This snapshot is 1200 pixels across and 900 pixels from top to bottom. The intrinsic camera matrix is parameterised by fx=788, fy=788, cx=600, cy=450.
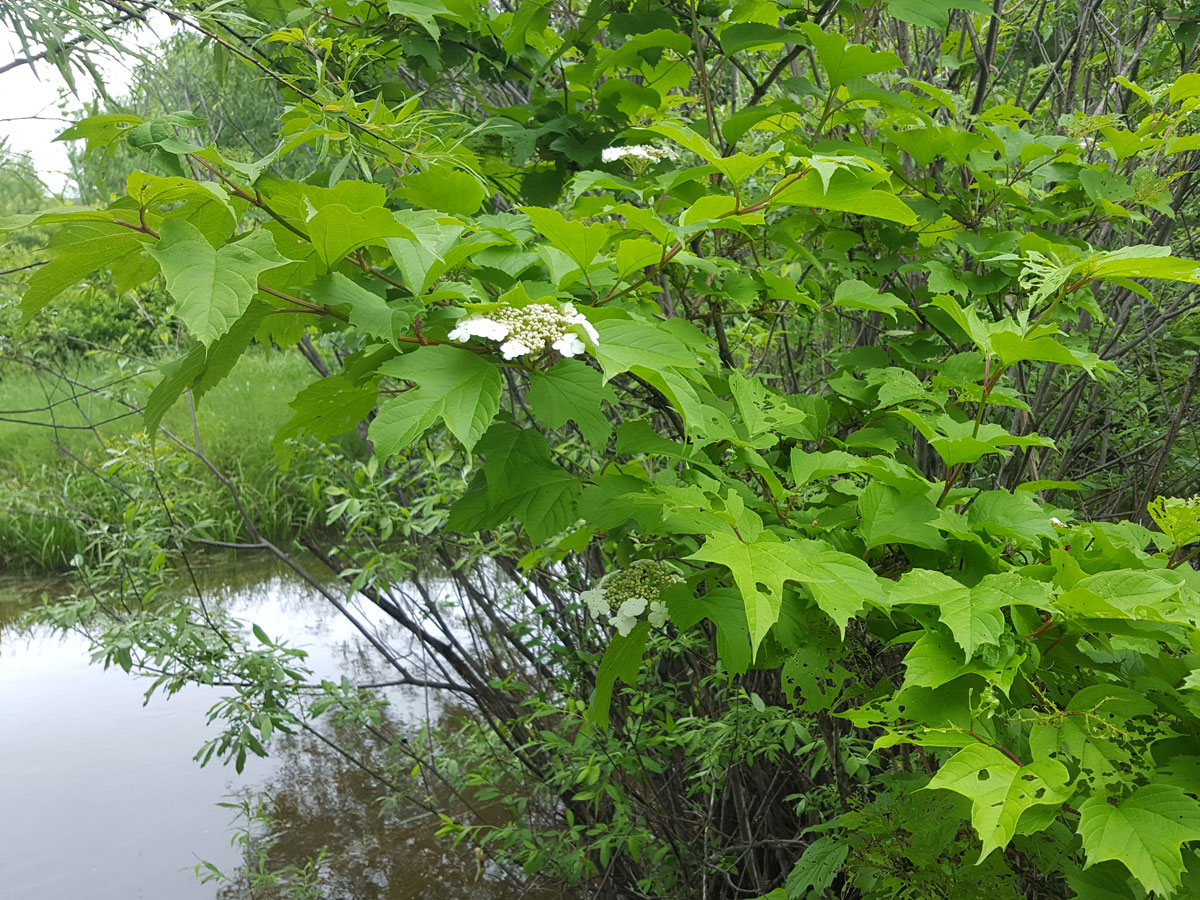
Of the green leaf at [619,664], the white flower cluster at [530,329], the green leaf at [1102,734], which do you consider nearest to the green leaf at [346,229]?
the white flower cluster at [530,329]

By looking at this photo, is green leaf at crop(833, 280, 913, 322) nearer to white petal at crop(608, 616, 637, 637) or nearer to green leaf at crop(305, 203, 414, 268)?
white petal at crop(608, 616, 637, 637)

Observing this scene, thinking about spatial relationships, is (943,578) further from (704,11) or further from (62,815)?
(62,815)

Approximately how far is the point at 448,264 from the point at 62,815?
3.23 meters

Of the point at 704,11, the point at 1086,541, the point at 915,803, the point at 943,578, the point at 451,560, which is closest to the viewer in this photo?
the point at 943,578

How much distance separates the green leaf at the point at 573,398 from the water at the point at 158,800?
203 centimetres

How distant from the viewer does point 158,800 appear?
9.85 feet

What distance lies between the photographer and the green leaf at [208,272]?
60 centimetres

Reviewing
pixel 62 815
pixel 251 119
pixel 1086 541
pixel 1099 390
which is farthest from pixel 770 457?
pixel 251 119

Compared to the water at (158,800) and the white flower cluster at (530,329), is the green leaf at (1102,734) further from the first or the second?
the water at (158,800)

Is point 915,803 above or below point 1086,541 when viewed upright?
below

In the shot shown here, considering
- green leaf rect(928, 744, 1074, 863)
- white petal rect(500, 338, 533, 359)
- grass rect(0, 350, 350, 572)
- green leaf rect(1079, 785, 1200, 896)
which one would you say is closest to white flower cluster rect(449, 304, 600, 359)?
white petal rect(500, 338, 533, 359)

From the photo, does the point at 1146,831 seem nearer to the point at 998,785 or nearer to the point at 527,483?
the point at 998,785

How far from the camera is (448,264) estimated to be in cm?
75

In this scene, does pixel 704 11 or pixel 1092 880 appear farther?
pixel 704 11
